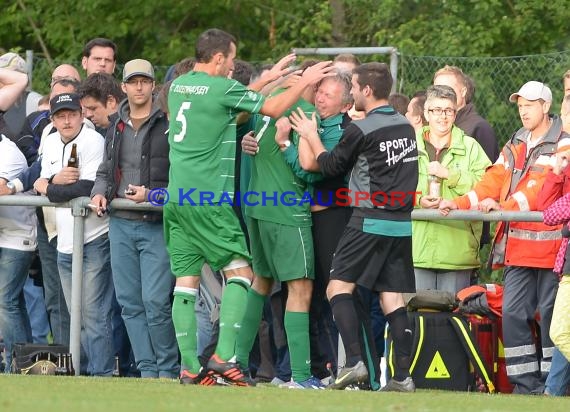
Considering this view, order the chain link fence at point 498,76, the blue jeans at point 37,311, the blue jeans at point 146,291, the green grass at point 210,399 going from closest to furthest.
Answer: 1. the green grass at point 210,399
2. the blue jeans at point 146,291
3. the blue jeans at point 37,311
4. the chain link fence at point 498,76

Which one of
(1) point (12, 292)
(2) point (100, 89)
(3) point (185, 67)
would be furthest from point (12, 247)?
(3) point (185, 67)

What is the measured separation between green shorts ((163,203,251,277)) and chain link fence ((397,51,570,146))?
4.77 meters

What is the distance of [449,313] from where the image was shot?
1155 cm

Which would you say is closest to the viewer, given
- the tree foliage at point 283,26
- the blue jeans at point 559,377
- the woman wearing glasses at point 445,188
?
the blue jeans at point 559,377

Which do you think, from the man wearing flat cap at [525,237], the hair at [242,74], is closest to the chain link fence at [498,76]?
the man wearing flat cap at [525,237]

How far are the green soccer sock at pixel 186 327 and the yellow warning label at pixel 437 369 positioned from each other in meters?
1.78

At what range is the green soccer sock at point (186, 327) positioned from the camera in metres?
10.7

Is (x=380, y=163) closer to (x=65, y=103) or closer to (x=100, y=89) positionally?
(x=65, y=103)

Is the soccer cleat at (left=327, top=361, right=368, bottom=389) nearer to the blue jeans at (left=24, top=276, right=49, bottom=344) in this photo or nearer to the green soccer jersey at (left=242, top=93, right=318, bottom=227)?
the green soccer jersey at (left=242, top=93, right=318, bottom=227)

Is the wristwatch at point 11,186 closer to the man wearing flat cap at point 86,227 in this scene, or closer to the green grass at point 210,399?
the man wearing flat cap at point 86,227

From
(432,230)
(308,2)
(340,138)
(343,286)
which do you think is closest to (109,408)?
(343,286)

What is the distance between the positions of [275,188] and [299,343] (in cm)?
114

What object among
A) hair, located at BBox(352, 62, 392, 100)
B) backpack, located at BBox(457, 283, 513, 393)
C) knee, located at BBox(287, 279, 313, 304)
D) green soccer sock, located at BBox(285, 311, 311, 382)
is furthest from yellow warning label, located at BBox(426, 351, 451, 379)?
hair, located at BBox(352, 62, 392, 100)

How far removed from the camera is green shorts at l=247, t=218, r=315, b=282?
11094mm
